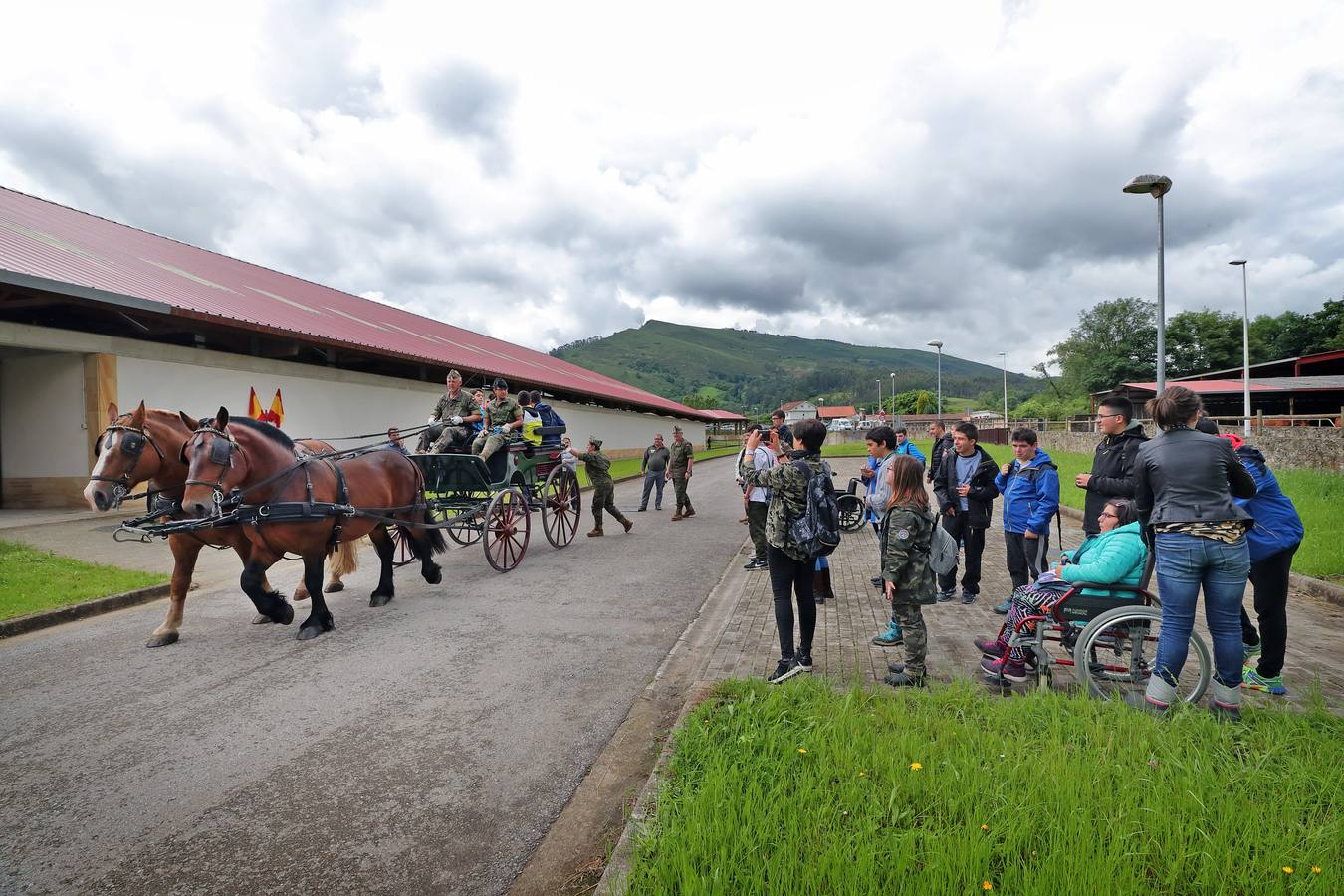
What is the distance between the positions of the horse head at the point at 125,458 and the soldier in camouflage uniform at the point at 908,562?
18.6 ft

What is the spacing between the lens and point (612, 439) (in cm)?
3588

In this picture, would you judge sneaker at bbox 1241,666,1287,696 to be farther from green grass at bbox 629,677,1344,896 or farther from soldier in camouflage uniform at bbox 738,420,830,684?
soldier in camouflage uniform at bbox 738,420,830,684

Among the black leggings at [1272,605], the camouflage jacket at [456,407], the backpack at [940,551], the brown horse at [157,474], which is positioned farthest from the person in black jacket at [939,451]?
the brown horse at [157,474]

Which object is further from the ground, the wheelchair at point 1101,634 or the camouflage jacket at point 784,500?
the camouflage jacket at point 784,500

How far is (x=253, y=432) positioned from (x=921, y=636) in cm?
579

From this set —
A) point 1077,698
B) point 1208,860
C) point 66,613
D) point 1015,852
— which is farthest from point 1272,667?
point 66,613

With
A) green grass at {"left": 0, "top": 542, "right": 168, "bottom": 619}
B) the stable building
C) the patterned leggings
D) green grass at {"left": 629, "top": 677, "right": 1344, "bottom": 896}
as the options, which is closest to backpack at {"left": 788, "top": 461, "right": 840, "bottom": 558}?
green grass at {"left": 629, "top": 677, "right": 1344, "bottom": 896}

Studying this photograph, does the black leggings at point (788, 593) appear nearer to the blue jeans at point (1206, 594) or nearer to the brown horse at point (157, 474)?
the blue jeans at point (1206, 594)

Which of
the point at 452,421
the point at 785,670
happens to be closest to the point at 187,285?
the point at 452,421

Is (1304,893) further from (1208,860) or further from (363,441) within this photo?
(363,441)

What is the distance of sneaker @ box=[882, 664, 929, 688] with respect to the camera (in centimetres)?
413

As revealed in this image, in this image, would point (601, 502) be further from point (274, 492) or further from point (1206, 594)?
point (1206, 594)

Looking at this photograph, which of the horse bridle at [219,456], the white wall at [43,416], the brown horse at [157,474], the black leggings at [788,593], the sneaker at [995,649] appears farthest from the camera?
the white wall at [43,416]

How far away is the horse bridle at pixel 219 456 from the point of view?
521 centimetres
